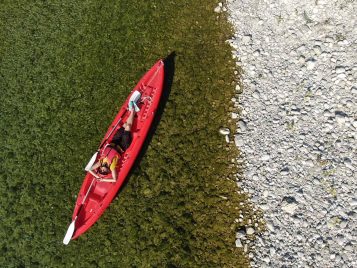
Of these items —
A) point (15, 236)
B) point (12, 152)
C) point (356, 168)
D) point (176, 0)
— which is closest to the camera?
point (356, 168)

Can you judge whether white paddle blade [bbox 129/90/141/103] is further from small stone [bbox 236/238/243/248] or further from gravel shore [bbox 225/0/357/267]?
small stone [bbox 236/238/243/248]

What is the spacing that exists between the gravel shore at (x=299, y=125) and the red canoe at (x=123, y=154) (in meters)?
3.02

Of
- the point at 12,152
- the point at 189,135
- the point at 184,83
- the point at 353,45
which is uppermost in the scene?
the point at 353,45

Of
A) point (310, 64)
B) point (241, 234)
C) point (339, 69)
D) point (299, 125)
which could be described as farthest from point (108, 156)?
point (339, 69)

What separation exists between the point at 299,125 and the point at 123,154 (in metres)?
5.93

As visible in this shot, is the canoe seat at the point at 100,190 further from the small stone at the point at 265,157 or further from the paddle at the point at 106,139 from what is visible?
the small stone at the point at 265,157

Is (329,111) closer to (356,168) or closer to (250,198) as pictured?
(356,168)

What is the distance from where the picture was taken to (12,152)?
51.0 ft

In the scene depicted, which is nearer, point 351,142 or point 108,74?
point 351,142

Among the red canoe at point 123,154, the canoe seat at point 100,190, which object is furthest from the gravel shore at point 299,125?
the canoe seat at point 100,190

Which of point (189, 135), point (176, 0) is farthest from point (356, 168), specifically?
point (176, 0)

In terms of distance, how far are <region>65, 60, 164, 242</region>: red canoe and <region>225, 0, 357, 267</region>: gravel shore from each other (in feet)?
9.91

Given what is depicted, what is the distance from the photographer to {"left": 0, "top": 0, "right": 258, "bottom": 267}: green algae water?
45.2 ft

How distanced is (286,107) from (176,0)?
20.4 ft
